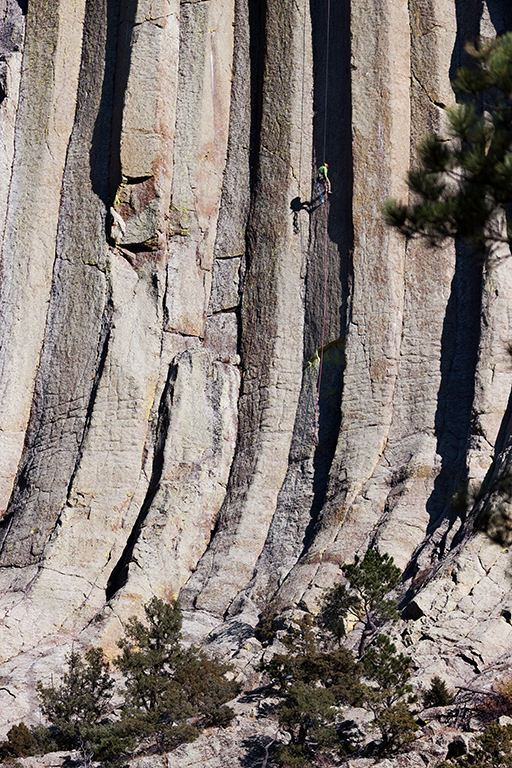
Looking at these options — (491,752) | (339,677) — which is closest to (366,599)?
(339,677)

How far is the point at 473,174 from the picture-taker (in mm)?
9062

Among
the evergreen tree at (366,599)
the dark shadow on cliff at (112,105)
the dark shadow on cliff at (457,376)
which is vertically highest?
the dark shadow on cliff at (112,105)

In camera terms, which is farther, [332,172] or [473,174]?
[332,172]

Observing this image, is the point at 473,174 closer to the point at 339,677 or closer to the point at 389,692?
the point at 389,692

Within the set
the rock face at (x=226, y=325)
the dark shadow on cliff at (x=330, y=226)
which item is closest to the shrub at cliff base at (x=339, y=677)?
the rock face at (x=226, y=325)

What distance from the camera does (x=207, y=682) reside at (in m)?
14.2

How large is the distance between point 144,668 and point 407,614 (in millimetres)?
3537

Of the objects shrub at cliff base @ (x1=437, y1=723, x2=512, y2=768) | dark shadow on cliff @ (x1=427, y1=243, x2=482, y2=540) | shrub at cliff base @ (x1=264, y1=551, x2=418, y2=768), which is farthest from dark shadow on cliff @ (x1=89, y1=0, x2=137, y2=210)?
shrub at cliff base @ (x1=437, y1=723, x2=512, y2=768)

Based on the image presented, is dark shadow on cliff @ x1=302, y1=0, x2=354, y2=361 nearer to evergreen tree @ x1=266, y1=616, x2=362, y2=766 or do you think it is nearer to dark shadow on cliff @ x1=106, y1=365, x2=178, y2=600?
dark shadow on cliff @ x1=106, y1=365, x2=178, y2=600

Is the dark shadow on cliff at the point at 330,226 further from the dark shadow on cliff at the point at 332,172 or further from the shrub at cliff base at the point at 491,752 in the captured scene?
the shrub at cliff base at the point at 491,752

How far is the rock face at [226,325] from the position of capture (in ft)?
56.9

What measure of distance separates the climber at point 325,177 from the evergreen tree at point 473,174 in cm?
1130

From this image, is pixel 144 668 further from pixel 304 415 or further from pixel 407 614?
pixel 304 415

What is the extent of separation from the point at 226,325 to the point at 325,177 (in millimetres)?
3269
